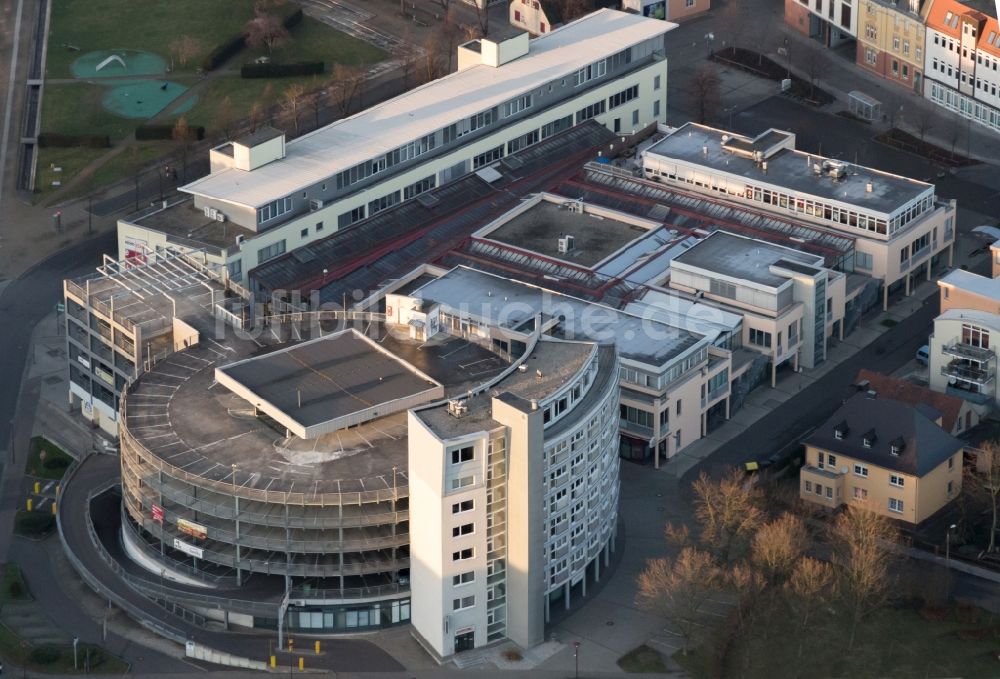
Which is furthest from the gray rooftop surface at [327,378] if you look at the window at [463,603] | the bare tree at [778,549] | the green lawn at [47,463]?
the bare tree at [778,549]

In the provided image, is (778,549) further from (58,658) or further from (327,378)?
(58,658)

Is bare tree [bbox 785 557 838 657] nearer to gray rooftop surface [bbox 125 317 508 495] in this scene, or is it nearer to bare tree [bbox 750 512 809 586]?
bare tree [bbox 750 512 809 586]

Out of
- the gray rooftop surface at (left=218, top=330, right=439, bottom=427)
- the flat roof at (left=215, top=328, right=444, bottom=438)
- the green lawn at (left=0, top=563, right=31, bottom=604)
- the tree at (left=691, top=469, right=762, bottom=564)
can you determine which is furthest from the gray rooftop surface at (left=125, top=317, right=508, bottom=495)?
the tree at (left=691, top=469, right=762, bottom=564)

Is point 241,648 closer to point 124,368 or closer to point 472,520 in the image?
point 472,520

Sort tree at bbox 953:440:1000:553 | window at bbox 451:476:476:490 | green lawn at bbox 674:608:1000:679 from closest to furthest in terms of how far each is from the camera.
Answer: window at bbox 451:476:476:490 → green lawn at bbox 674:608:1000:679 → tree at bbox 953:440:1000:553

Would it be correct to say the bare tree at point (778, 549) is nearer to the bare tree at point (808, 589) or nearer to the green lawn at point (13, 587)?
the bare tree at point (808, 589)

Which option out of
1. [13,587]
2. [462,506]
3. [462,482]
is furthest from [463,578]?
[13,587]
